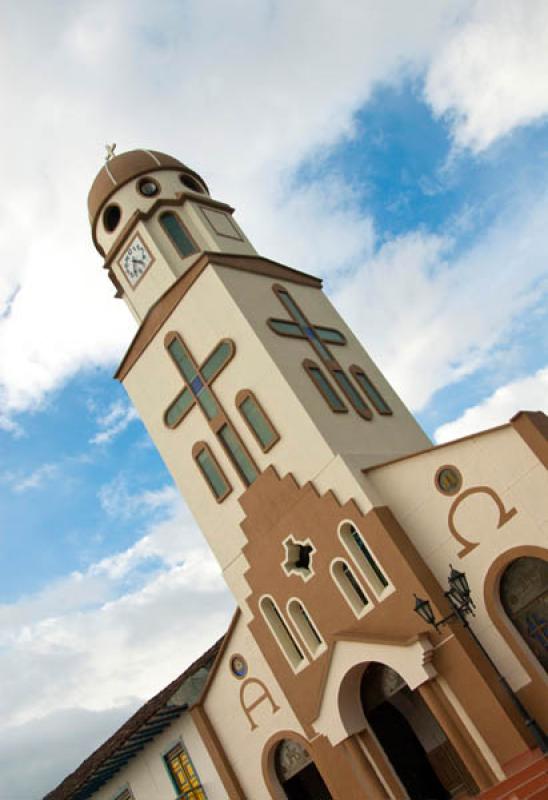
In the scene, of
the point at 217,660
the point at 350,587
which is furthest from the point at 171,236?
the point at 217,660

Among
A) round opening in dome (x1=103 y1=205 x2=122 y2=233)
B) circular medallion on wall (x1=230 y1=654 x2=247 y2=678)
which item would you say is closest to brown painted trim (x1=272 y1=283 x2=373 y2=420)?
round opening in dome (x1=103 y1=205 x2=122 y2=233)

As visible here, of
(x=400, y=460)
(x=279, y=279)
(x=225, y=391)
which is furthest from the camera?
(x=279, y=279)

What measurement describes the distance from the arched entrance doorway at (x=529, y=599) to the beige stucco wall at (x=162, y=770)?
9950 millimetres

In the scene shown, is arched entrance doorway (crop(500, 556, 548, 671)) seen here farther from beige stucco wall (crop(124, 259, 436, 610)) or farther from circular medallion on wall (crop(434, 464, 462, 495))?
beige stucco wall (crop(124, 259, 436, 610))

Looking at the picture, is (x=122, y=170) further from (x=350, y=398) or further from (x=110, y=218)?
(x=350, y=398)

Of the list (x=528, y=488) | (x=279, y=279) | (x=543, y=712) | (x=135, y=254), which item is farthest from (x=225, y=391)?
(x=543, y=712)

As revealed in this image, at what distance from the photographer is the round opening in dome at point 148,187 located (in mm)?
23797

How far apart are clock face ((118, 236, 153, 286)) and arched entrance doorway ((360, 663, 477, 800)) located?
1426 cm

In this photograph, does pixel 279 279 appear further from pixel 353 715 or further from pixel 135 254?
pixel 353 715

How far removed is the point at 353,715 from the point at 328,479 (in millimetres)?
5447

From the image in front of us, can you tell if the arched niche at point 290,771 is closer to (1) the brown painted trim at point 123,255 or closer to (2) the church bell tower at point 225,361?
(2) the church bell tower at point 225,361

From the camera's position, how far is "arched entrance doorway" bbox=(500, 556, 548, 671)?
46.9 ft

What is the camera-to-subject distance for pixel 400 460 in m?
16.4

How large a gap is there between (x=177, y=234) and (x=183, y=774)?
658 inches
